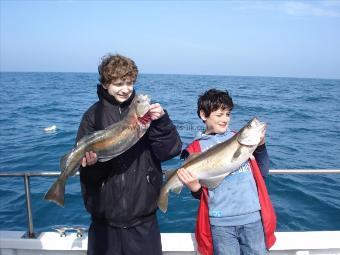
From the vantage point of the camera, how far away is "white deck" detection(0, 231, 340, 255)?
162 inches

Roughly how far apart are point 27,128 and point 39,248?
1618 centimetres

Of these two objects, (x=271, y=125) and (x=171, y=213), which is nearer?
(x=171, y=213)

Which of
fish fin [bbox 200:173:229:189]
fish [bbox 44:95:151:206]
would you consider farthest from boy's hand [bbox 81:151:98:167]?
fish fin [bbox 200:173:229:189]

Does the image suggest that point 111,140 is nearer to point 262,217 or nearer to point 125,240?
point 125,240

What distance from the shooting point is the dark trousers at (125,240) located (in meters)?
3.36

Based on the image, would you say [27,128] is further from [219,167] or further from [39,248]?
[219,167]

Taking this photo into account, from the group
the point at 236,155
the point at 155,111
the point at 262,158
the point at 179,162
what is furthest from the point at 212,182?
the point at 179,162

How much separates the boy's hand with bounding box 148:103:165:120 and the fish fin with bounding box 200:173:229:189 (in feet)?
2.61

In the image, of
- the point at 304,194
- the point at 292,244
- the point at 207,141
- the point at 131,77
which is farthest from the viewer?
the point at 304,194

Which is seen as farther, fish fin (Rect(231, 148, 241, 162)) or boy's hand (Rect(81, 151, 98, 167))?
fish fin (Rect(231, 148, 241, 162))

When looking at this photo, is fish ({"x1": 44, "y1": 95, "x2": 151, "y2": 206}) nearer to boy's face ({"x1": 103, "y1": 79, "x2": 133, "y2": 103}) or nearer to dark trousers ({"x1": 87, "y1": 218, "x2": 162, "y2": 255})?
boy's face ({"x1": 103, "y1": 79, "x2": 133, "y2": 103})

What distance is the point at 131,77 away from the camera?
3320 millimetres

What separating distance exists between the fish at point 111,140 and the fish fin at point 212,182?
0.81 m

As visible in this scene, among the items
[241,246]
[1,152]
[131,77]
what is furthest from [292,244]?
[1,152]
